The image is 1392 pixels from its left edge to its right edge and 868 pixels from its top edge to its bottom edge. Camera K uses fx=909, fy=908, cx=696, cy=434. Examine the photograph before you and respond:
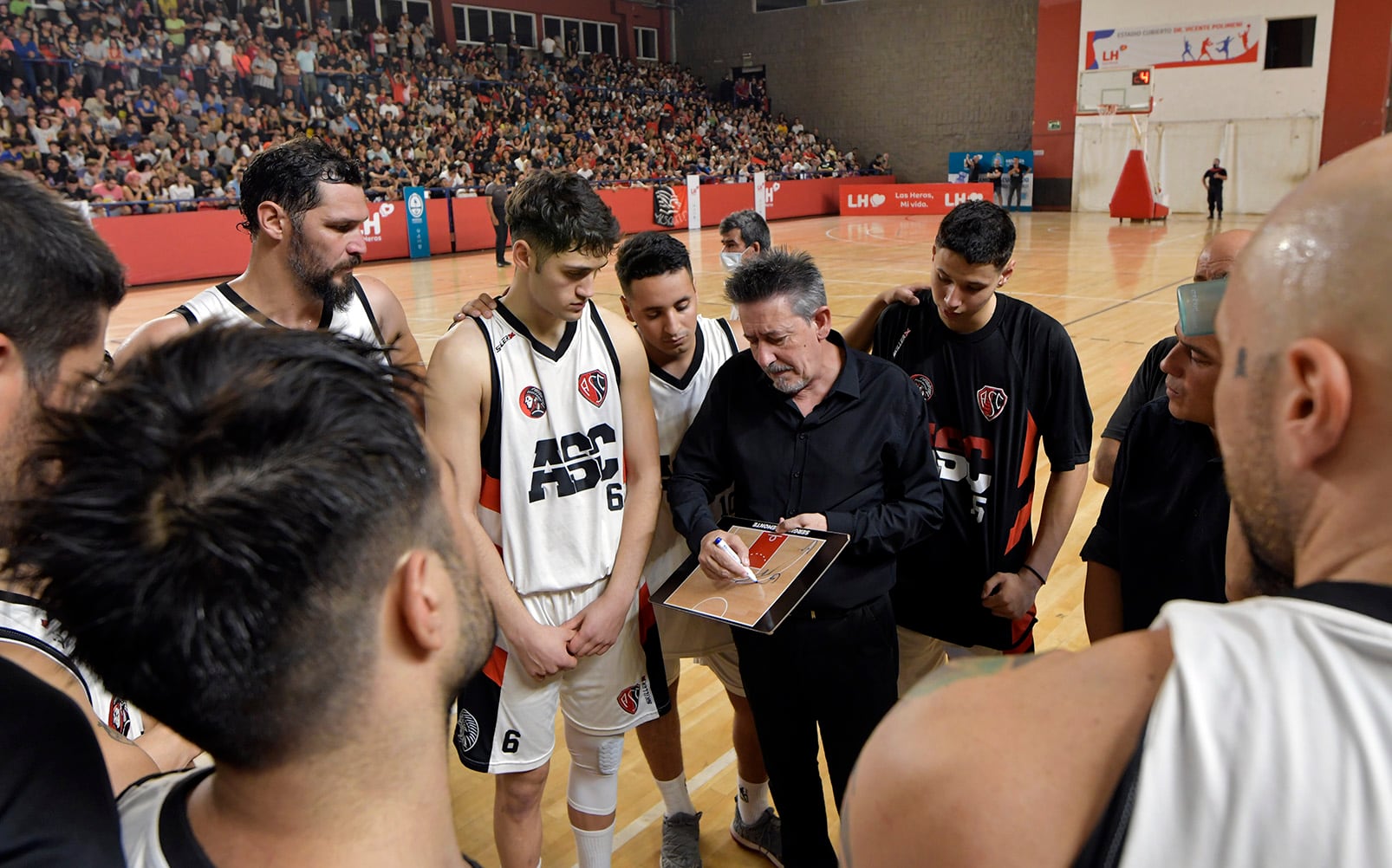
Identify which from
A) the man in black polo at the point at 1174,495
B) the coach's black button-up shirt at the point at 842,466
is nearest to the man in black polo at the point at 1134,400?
the man in black polo at the point at 1174,495

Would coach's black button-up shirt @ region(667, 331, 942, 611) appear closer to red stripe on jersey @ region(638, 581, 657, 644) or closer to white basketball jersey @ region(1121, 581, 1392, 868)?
red stripe on jersey @ region(638, 581, 657, 644)

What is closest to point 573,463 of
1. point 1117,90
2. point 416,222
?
point 416,222

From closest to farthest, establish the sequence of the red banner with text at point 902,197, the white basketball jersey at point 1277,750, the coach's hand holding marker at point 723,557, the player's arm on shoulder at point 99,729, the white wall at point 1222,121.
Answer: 1. the white basketball jersey at point 1277,750
2. the player's arm on shoulder at point 99,729
3. the coach's hand holding marker at point 723,557
4. the white wall at point 1222,121
5. the red banner with text at point 902,197

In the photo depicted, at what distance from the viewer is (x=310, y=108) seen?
18.3 meters

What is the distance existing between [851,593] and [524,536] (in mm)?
899

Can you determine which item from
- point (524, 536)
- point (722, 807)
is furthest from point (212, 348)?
point (722, 807)

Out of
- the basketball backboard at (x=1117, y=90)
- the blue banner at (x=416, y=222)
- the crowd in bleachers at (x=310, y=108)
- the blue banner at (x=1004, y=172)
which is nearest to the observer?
the crowd in bleachers at (x=310, y=108)

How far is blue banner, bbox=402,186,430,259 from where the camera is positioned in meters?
17.3

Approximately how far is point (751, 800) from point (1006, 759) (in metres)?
2.33

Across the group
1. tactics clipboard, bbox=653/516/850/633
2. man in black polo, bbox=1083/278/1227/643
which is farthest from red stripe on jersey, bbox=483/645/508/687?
man in black polo, bbox=1083/278/1227/643

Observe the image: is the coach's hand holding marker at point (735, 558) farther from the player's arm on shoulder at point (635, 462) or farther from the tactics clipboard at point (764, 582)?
the player's arm on shoulder at point (635, 462)

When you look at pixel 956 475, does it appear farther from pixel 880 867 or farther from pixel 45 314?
pixel 45 314

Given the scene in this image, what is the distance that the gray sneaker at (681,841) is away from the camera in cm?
277

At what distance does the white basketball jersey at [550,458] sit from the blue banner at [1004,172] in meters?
24.6
